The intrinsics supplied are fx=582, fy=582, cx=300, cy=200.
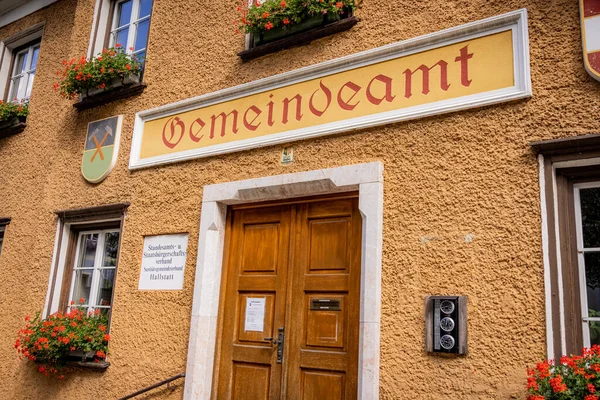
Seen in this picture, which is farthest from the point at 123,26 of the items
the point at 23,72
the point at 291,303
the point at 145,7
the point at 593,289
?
the point at 593,289

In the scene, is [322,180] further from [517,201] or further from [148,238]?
[148,238]

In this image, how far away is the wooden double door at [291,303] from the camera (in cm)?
448

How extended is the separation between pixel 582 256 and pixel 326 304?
1.90 meters

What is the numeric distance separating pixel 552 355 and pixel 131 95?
492cm

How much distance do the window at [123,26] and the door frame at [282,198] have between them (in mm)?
2487

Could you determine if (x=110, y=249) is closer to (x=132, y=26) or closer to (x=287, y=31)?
(x=132, y=26)

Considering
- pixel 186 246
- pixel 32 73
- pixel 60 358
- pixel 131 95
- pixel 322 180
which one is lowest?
pixel 60 358

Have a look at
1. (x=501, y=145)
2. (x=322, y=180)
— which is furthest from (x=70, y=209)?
(x=501, y=145)

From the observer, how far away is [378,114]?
14.8ft

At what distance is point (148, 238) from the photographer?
224 inches

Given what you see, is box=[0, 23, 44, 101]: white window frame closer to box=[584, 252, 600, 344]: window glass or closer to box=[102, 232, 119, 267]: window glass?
box=[102, 232, 119, 267]: window glass

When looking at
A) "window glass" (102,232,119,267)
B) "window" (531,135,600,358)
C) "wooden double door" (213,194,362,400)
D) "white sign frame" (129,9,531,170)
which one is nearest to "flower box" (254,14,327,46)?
"white sign frame" (129,9,531,170)

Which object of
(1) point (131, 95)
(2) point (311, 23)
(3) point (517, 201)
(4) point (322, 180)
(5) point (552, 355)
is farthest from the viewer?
(1) point (131, 95)

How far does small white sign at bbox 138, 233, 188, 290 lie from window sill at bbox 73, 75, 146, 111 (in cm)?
172
